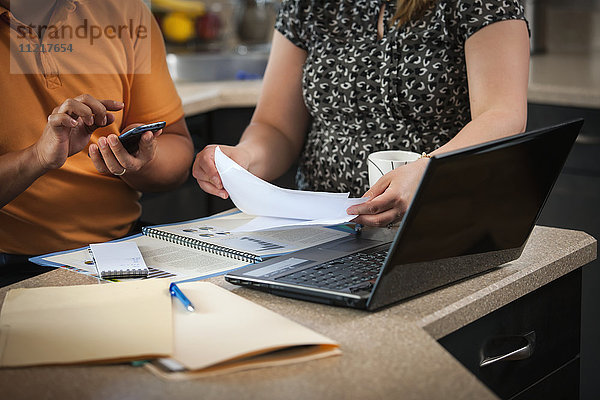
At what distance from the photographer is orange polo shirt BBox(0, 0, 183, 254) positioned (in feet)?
4.49

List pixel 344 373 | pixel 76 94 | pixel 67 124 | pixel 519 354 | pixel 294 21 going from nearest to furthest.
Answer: pixel 344 373, pixel 519 354, pixel 67 124, pixel 76 94, pixel 294 21

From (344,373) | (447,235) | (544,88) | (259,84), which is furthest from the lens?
(259,84)

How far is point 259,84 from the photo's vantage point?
2529mm

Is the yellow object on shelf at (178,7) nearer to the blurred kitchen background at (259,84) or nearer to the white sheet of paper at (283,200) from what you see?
the blurred kitchen background at (259,84)

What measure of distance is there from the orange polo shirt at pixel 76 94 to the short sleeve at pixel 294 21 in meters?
0.26

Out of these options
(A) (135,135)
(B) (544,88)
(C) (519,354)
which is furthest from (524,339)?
(B) (544,88)

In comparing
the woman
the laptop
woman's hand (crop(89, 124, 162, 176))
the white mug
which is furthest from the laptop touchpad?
woman's hand (crop(89, 124, 162, 176))

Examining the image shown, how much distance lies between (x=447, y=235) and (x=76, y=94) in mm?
862

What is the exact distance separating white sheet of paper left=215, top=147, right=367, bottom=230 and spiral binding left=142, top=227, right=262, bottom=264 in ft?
0.25

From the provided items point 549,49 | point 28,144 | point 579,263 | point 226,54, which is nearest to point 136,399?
point 579,263

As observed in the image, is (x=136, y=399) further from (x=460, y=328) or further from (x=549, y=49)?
(x=549, y=49)

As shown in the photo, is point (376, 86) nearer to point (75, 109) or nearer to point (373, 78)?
point (373, 78)

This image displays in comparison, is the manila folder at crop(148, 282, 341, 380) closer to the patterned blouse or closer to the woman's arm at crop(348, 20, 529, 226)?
the woman's arm at crop(348, 20, 529, 226)

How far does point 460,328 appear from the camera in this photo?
0.92 metres
